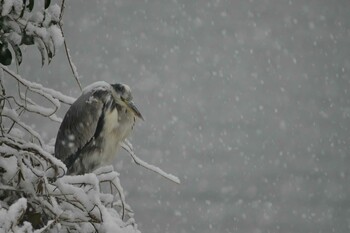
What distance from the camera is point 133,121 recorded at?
151 inches

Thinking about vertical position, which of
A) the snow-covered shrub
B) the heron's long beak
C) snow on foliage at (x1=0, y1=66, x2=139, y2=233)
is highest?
the heron's long beak

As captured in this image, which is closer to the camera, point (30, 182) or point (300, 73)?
point (30, 182)

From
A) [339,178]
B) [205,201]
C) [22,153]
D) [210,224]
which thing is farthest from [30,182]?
[339,178]

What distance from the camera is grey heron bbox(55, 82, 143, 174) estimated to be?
354 cm

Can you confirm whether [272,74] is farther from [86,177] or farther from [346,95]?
[86,177]

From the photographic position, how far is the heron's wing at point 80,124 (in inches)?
139

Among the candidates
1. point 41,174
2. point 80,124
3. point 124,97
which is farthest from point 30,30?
point 124,97

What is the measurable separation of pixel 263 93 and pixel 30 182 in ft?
205

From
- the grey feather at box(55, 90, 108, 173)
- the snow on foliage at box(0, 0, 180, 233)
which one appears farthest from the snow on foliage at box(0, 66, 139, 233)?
the grey feather at box(55, 90, 108, 173)

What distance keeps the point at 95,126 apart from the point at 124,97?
0.23 meters

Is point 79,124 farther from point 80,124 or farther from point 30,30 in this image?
point 30,30

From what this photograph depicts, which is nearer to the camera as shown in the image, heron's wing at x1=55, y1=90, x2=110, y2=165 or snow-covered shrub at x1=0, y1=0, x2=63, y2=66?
snow-covered shrub at x1=0, y1=0, x2=63, y2=66

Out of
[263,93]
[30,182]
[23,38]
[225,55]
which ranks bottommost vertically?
[30,182]

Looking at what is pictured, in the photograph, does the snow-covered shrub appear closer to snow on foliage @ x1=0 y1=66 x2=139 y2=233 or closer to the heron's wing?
snow on foliage @ x1=0 y1=66 x2=139 y2=233
